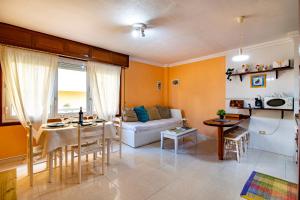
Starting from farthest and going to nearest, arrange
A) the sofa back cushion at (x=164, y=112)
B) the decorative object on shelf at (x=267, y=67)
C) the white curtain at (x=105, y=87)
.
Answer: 1. the sofa back cushion at (x=164, y=112)
2. the white curtain at (x=105, y=87)
3. the decorative object on shelf at (x=267, y=67)

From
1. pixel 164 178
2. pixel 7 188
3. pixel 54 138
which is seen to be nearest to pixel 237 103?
pixel 164 178

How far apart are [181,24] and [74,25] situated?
1.83 metres

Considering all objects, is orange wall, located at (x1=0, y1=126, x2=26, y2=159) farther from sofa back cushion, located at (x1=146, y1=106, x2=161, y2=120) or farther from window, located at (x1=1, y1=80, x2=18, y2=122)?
sofa back cushion, located at (x1=146, y1=106, x2=161, y2=120)

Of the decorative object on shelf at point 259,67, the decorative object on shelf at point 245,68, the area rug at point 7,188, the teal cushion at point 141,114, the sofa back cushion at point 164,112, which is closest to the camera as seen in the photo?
the area rug at point 7,188

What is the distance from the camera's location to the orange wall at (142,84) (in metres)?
4.48

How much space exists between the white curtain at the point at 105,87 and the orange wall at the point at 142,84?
0.45 metres

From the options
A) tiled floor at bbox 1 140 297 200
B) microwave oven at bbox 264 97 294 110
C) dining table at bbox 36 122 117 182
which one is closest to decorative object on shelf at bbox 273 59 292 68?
microwave oven at bbox 264 97 294 110

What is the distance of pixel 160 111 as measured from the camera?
488 cm

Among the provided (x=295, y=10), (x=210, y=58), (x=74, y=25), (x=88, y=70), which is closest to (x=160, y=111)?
(x=210, y=58)

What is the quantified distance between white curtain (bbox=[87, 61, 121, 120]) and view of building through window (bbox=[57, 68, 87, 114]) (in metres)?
0.22

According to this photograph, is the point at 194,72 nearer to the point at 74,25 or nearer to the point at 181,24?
the point at 181,24

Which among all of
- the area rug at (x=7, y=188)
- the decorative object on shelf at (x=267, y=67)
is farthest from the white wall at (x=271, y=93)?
the area rug at (x=7, y=188)

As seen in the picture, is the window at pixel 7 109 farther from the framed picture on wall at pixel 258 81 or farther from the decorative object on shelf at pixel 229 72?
the framed picture on wall at pixel 258 81

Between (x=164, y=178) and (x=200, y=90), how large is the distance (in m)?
3.03
